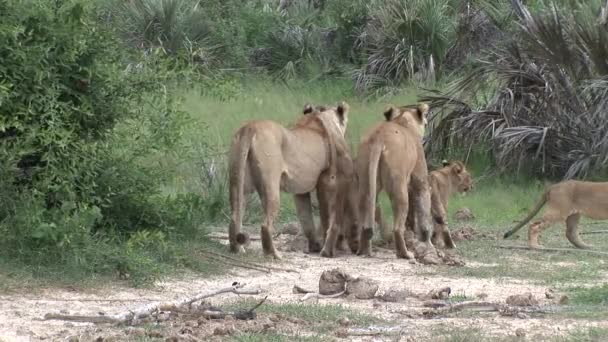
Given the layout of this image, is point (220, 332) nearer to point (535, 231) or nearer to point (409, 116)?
point (409, 116)

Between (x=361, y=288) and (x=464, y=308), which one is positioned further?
(x=361, y=288)

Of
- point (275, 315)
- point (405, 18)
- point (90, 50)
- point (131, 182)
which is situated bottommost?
point (275, 315)

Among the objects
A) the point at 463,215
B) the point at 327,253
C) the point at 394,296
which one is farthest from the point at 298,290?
the point at 463,215

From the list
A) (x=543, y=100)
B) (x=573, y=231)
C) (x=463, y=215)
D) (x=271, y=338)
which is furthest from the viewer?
(x=543, y=100)

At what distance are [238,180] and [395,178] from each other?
5.17ft

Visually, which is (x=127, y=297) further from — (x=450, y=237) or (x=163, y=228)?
(x=450, y=237)

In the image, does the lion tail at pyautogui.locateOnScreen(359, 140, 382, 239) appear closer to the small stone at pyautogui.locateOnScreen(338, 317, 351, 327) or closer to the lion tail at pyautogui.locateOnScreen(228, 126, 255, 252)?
the lion tail at pyautogui.locateOnScreen(228, 126, 255, 252)

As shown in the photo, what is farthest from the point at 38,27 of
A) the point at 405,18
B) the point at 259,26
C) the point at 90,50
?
the point at 259,26

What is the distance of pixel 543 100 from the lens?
1717 centimetres

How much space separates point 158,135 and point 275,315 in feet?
11.3

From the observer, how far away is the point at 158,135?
1105 centimetres

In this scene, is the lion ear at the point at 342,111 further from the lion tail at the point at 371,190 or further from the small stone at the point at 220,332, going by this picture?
the small stone at the point at 220,332

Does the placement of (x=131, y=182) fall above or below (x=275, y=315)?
above

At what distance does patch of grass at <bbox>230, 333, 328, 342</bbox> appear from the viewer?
7.23 meters
